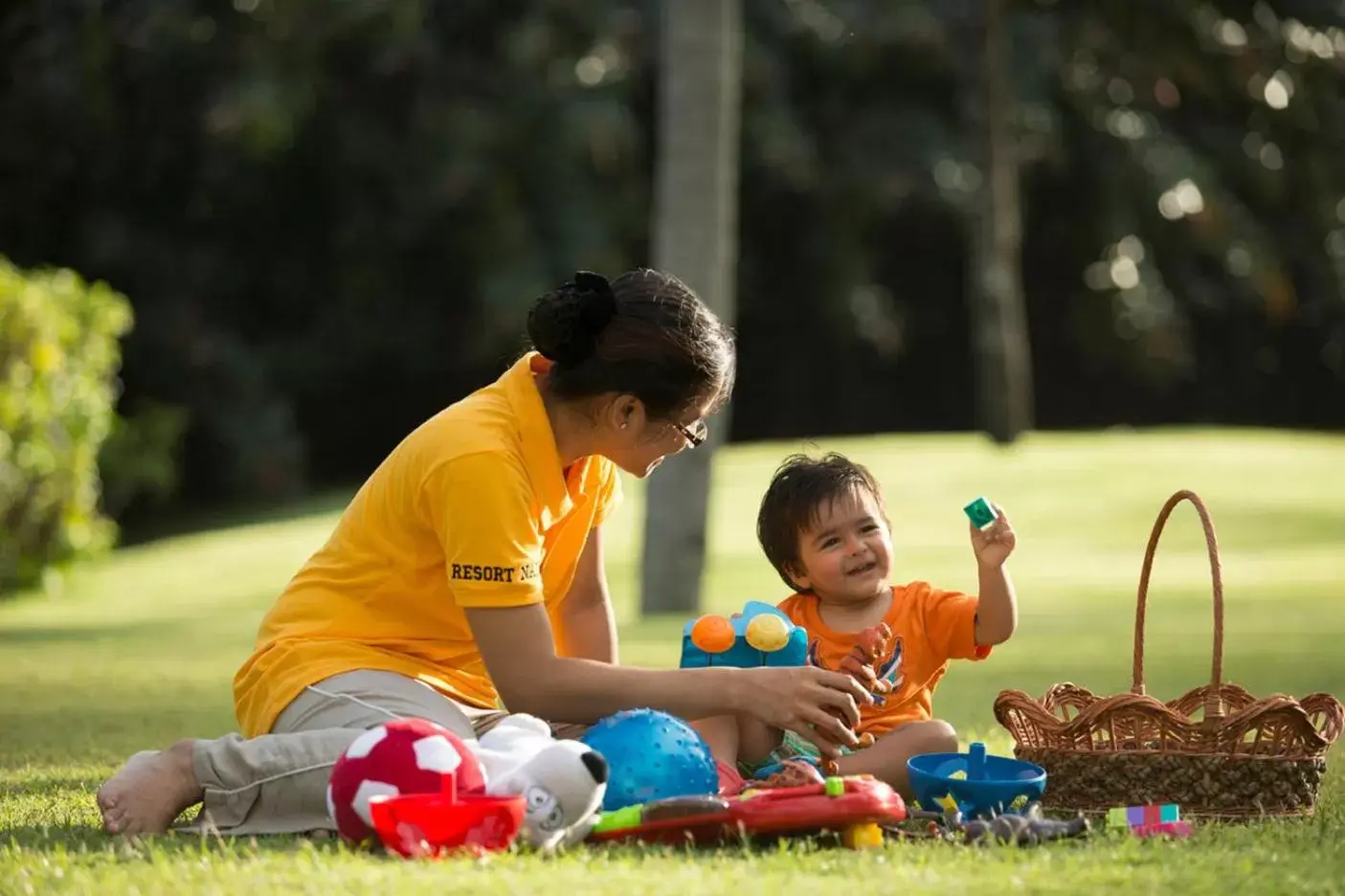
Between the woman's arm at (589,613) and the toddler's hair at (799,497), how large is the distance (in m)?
0.45

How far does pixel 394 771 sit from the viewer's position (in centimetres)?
335

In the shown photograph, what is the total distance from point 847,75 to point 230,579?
13.6m

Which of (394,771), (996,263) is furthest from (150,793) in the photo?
(996,263)

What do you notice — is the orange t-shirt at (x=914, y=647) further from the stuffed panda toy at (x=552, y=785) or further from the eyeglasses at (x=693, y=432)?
the stuffed panda toy at (x=552, y=785)

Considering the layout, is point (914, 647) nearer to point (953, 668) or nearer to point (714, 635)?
point (714, 635)

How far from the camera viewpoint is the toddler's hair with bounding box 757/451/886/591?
464 cm

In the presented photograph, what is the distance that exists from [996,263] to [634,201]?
5757mm

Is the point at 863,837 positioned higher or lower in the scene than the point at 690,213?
lower

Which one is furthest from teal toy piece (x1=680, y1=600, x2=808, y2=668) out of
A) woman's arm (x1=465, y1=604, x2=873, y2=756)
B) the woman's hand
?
the woman's hand

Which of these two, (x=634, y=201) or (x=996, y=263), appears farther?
(x=634, y=201)

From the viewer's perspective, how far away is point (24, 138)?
865 inches

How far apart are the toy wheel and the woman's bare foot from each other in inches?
55.5

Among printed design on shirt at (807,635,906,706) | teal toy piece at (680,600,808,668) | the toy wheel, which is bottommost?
the toy wheel

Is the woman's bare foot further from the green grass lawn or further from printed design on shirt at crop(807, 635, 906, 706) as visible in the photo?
printed design on shirt at crop(807, 635, 906, 706)
